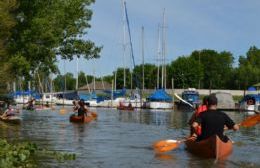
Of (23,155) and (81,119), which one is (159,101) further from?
(23,155)

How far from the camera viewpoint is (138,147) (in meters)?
21.2

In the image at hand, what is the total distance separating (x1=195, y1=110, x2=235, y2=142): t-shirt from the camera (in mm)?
16031

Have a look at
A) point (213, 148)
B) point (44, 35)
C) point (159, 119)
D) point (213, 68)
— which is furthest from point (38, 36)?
point (213, 68)

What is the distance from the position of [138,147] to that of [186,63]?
121733 millimetres

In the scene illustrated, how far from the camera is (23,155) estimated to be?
48.4 ft

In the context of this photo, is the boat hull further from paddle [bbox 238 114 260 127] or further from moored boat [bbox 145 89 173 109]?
paddle [bbox 238 114 260 127]

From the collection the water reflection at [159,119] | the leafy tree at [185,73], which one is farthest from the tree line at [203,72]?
the water reflection at [159,119]

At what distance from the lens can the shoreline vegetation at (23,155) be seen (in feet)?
45.4

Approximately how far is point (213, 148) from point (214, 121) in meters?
0.92

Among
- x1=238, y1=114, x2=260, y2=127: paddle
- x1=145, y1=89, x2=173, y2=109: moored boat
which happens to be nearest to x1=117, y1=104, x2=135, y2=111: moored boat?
x1=145, y1=89, x2=173, y2=109: moored boat

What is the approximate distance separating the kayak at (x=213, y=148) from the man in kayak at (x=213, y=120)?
246mm

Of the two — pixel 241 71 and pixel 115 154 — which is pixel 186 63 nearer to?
pixel 241 71

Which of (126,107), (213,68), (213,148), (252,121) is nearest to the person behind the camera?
(213,148)

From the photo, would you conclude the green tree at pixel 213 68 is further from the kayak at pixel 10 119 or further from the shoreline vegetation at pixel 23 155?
the shoreline vegetation at pixel 23 155
